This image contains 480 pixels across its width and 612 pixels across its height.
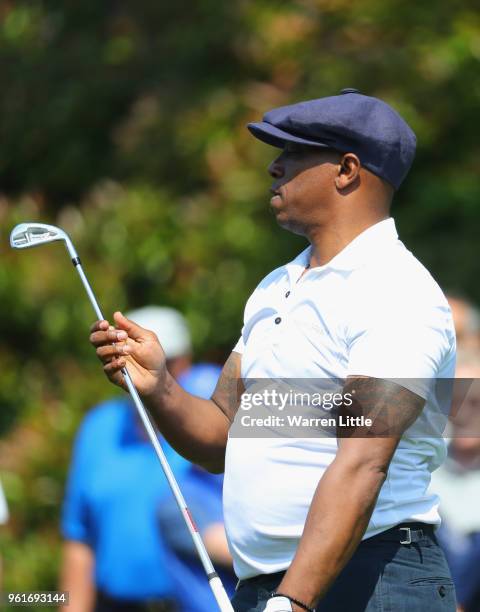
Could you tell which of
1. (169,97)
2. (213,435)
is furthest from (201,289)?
(213,435)

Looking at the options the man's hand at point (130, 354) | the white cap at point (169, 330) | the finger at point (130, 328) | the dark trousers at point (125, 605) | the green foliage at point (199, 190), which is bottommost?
the dark trousers at point (125, 605)

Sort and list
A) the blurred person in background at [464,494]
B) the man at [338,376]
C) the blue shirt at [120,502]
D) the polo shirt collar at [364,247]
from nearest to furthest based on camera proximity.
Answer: the man at [338,376] → the polo shirt collar at [364,247] → the blurred person in background at [464,494] → the blue shirt at [120,502]

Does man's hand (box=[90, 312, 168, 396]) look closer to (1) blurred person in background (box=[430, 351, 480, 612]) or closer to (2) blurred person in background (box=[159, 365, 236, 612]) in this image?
(1) blurred person in background (box=[430, 351, 480, 612])

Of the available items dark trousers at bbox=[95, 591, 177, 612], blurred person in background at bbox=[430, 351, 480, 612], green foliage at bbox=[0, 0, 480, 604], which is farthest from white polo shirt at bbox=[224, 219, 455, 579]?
green foliage at bbox=[0, 0, 480, 604]

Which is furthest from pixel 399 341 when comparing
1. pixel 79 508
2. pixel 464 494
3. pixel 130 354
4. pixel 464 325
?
pixel 79 508

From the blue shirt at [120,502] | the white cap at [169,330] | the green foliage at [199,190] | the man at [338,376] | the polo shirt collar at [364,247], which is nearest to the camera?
the man at [338,376]

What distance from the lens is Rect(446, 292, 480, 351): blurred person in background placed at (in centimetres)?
548

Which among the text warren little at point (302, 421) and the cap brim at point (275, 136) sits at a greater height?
the cap brim at point (275, 136)

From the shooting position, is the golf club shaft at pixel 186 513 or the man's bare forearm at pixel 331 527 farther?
the golf club shaft at pixel 186 513

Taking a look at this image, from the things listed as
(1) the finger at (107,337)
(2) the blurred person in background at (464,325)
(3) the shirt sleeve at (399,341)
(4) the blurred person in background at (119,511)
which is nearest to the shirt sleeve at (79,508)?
(4) the blurred person in background at (119,511)

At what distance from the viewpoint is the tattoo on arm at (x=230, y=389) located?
142 inches

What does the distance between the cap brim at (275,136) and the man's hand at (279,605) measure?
119cm

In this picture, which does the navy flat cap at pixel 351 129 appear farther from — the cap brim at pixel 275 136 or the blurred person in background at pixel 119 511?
the blurred person in background at pixel 119 511

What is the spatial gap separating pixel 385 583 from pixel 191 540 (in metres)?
2.21
